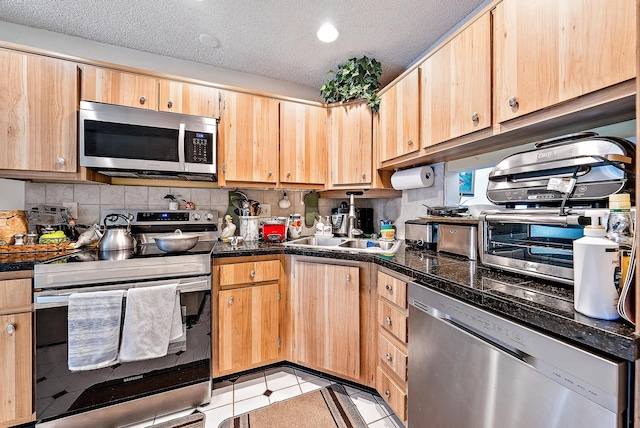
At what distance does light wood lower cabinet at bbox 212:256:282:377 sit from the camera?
1664mm

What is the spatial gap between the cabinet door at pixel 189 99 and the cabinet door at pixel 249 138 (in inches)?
3.3

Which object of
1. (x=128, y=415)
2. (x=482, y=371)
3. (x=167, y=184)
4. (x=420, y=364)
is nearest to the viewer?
(x=482, y=371)

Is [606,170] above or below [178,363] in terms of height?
above

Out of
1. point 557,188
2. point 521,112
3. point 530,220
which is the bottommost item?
point 530,220

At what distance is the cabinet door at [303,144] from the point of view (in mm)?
2117

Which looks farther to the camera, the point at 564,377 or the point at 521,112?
the point at 521,112

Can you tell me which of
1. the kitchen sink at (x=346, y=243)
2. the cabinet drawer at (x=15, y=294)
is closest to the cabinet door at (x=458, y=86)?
the kitchen sink at (x=346, y=243)

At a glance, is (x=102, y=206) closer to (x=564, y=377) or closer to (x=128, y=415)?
A: (x=128, y=415)

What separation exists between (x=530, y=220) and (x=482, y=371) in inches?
23.6

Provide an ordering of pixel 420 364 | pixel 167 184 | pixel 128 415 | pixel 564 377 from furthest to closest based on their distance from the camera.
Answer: pixel 167 184, pixel 128 415, pixel 420 364, pixel 564 377

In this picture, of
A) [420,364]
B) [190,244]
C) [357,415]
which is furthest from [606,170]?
[190,244]

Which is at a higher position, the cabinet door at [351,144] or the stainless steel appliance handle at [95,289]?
the cabinet door at [351,144]

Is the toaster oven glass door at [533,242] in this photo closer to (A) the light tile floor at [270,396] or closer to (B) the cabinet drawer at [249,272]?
(A) the light tile floor at [270,396]

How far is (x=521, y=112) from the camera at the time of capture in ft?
3.50
